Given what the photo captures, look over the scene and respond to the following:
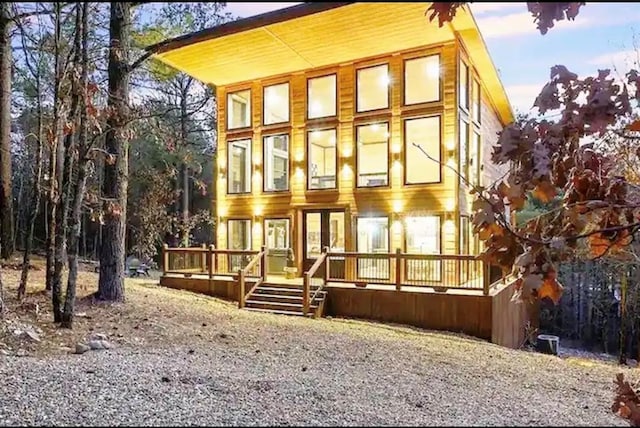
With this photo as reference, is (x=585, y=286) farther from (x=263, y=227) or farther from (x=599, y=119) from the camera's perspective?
(x=599, y=119)

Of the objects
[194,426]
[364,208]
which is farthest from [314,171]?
[194,426]

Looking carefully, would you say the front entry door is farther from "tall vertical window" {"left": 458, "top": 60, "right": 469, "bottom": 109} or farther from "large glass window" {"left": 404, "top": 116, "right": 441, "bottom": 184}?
"tall vertical window" {"left": 458, "top": 60, "right": 469, "bottom": 109}

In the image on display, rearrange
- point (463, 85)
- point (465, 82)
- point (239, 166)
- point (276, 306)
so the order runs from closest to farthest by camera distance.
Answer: point (276, 306) < point (463, 85) < point (465, 82) < point (239, 166)

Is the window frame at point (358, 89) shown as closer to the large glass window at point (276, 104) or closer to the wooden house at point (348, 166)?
the wooden house at point (348, 166)

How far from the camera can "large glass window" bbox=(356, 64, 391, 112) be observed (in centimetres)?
1094

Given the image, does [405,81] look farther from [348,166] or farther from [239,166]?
[239,166]

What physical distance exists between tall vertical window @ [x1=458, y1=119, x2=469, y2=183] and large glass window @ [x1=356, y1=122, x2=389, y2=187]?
5.60ft

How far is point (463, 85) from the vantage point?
10617mm

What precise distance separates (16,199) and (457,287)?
12.4 m

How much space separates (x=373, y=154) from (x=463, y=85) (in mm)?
2634

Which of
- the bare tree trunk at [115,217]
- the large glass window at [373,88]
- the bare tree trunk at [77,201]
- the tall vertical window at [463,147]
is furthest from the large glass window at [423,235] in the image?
the bare tree trunk at [77,201]

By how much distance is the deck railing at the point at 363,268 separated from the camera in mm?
8516

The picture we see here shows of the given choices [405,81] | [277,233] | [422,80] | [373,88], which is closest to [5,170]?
[277,233]

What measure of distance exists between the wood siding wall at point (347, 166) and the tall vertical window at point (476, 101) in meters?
0.86
